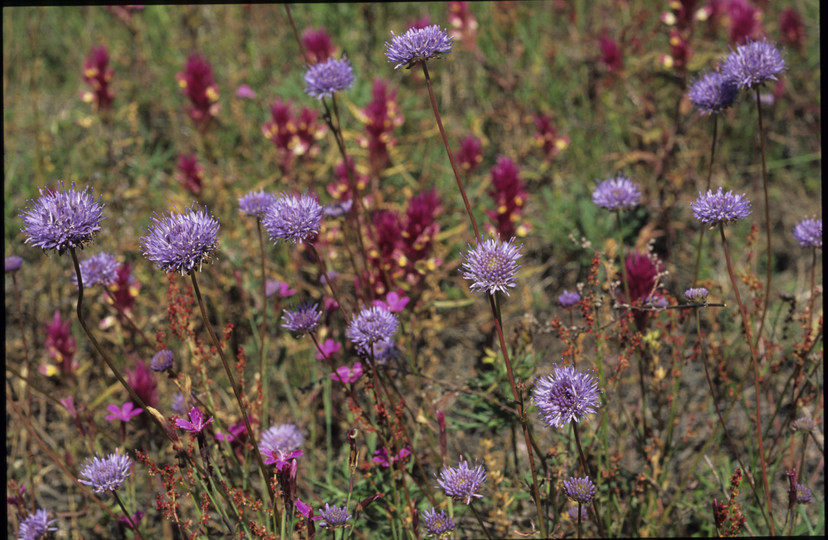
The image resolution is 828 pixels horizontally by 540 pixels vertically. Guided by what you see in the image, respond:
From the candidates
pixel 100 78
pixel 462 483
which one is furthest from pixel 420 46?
pixel 100 78

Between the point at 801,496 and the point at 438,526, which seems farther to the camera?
the point at 801,496

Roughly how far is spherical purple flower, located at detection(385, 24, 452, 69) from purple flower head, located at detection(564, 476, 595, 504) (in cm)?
104

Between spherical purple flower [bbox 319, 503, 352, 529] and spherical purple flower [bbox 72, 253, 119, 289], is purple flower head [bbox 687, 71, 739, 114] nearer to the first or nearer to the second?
spherical purple flower [bbox 319, 503, 352, 529]

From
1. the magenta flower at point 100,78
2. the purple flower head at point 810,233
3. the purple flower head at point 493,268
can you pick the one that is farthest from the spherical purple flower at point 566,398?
the magenta flower at point 100,78

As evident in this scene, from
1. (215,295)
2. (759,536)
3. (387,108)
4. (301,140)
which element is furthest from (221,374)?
(759,536)

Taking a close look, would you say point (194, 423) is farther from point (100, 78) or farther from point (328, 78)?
point (100, 78)

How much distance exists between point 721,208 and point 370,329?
92cm

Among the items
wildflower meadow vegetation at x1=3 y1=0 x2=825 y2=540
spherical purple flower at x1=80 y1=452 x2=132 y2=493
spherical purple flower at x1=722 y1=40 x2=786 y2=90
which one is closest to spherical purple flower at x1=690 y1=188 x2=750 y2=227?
wildflower meadow vegetation at x1=3 y1=0 x2=825 y2=540

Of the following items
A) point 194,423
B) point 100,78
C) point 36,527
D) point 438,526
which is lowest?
point 438,526

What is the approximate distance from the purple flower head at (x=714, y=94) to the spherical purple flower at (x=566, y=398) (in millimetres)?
912

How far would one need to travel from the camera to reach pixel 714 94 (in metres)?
1.81

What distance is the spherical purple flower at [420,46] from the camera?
1396 mm

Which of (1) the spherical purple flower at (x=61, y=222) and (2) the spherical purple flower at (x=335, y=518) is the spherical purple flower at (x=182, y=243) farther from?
(2) the spherical purple flower at (x=335, y=518)

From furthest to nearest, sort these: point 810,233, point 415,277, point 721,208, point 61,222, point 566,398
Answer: point 415,277 → point 810,233 → point 721,208 → point 566,398 → point 61,222
